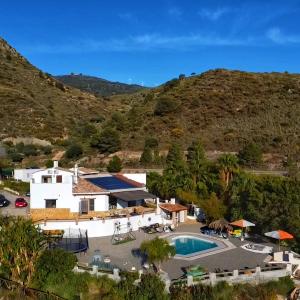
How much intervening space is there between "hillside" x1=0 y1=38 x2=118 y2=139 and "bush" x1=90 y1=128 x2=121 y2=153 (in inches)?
694

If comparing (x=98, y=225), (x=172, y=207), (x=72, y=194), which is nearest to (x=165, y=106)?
(x=172, y=207)

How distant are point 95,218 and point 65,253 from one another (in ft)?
28.4

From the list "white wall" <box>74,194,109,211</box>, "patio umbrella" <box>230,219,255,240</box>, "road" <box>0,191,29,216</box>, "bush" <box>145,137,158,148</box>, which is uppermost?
"bush" <box>145,137,158,148</box>

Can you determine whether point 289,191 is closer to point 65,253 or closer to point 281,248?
point 281,248

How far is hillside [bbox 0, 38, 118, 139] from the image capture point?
268ft

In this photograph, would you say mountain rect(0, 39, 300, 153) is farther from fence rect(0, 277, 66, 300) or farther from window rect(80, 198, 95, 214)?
fence rect(0, 277, 66, 300)

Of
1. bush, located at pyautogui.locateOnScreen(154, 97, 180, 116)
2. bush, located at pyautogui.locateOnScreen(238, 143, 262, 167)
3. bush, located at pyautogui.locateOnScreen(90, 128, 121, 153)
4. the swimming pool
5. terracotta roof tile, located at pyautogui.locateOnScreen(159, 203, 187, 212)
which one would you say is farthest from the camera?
bush, located at pyautogui.locateOnScreen(154, 97, 180, 116)

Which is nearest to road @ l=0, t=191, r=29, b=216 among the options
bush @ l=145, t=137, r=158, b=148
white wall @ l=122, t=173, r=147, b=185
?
white wall @ l=122, t=173, r=147, b=185

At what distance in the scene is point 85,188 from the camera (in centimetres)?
3294

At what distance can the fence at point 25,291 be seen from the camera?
1867 centimetres

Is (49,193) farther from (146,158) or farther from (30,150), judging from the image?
(30,150)

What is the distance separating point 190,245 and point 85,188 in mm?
9303

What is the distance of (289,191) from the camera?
29.2 m

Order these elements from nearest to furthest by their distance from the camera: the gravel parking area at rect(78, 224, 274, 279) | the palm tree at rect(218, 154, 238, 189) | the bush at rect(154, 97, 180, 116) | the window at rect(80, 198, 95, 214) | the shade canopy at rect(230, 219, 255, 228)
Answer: the gravel parking area at rect(78, 224, 274, 279) → the shade canopy at rect(230, 219, 255, 228) → the window at rect(80, 198, 95, 214) → the palm tree at rect(218, 154, 238, 189) → the bush at rect(154, 97, 180, 116)
